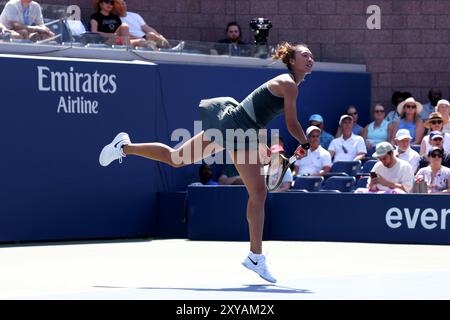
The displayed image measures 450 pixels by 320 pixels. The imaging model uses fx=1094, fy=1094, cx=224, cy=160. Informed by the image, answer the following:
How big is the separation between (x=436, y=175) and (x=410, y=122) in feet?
9.45

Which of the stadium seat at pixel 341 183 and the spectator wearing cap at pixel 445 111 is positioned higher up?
the spectator wearing cap at pixel 445 111

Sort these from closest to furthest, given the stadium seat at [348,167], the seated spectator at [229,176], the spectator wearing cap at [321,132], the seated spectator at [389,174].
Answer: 1. the seated spectator at [389,174]
2. the stadium seat at [348,167]
3. the seated spectator at [229,176]
4. the spectator wearing cap at [321,132]

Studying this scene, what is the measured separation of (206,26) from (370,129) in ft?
11.3

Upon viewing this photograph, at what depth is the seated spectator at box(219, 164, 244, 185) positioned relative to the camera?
16.4 meters

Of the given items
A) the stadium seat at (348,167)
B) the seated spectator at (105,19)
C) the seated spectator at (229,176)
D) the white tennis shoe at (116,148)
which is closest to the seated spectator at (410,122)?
the stadium seat at (348,167)

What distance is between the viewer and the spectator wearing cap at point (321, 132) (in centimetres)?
1752

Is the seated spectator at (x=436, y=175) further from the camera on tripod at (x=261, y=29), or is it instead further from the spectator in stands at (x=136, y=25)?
the spectator in stands at (x=136, y=25)

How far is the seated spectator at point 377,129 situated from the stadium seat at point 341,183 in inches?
90.6

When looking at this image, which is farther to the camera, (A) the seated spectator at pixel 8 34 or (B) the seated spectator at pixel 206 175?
(B) the seated spectator at pixel 206 175

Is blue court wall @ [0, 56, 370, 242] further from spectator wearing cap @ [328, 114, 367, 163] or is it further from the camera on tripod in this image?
spectator wearing cap @ [328, 114, 367, 163]

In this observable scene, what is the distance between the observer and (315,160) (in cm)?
1642

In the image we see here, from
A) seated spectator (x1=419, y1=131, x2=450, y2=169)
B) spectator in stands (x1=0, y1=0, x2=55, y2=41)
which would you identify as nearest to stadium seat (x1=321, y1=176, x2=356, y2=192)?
seated spectator (x1=419, y1=131, x2=450, y2=169)

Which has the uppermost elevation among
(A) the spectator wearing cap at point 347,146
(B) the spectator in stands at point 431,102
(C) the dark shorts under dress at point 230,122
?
(C) the dark shorts under dress at point 230,122

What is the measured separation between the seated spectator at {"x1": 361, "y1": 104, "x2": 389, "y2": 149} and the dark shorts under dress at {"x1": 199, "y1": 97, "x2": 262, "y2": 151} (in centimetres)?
823
